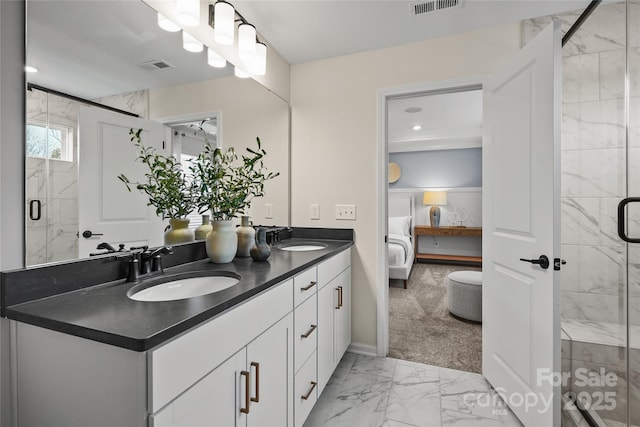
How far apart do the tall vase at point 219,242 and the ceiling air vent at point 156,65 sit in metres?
0.77

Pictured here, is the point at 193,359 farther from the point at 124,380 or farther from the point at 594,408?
the point at 594,408

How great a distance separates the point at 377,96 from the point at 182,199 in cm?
161

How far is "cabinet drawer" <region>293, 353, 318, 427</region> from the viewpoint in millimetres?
1367

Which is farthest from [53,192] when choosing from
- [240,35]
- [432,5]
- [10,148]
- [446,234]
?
[446,234]

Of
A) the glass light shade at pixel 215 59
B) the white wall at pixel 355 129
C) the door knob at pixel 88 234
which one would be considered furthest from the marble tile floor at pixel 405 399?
the glass light shade at pixel 215 59

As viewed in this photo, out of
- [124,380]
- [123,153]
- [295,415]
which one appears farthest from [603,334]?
[123,153]

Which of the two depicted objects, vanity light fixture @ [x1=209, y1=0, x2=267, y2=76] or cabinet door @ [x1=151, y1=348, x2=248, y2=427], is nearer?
cabinet door @ [x1=151, y1=348, x2=248, y2=427]

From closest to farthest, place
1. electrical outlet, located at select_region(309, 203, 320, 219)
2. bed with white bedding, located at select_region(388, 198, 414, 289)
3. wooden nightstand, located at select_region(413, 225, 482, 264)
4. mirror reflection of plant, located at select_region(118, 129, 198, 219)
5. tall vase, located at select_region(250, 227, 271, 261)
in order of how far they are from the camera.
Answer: mirror reflection of plant, located at select_region(118, 129, 198, 219), tall vase, located at select_region(250, 227, 271, 261), electrical outlet, located at select_region(309, 203, 320, 219), bed with white bedding, located at select_region(388, 198, 414, 289), wooden nightstand, located at select_region(413, 225, 482, 264)

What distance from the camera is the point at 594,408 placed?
1606mm

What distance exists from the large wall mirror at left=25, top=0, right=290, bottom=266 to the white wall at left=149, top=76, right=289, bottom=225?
0.03ft

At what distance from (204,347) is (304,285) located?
27.3 inches

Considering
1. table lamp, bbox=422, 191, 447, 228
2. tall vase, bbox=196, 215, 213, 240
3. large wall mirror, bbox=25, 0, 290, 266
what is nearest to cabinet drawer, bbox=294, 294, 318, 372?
tall vase, bbox=196, 215, 213, 240

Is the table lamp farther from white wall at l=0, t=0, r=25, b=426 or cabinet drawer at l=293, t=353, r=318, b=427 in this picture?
white wall at l=0, t=0, r=25, b=426

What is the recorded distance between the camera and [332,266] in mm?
1899
